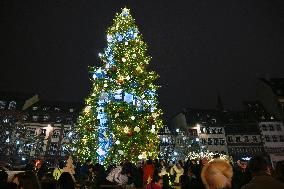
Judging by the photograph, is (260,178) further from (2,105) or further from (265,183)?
(2,105)

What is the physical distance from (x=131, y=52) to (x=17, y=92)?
5910 centimetres

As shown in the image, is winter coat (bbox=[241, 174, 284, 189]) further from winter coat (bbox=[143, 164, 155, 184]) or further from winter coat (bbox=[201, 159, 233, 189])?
winter coat (bbox=[143, 164, 155, 184])

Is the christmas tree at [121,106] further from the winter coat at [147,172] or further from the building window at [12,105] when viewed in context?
the building window at [12,105]

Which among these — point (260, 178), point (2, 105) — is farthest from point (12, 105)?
point (260, 178)

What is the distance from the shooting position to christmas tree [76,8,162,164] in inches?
857

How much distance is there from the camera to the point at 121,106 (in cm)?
2236

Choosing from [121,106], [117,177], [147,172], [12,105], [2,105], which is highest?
[12,105]

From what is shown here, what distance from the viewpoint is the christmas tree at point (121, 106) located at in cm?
2177

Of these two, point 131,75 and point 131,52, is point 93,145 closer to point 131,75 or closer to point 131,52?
point 131,75

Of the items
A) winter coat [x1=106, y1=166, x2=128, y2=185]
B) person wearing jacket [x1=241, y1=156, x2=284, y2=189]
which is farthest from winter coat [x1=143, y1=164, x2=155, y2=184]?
person wearing jacket [x1=241, y1=156, x2=284, y2=189]

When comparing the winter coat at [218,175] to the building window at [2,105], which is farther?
the building window at [2,105]

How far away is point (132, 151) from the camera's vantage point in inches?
846

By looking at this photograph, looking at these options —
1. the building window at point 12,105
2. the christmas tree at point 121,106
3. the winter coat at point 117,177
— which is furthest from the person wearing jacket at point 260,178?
the building window at point 12,105

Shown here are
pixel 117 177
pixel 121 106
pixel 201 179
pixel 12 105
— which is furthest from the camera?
pixel 12 105
